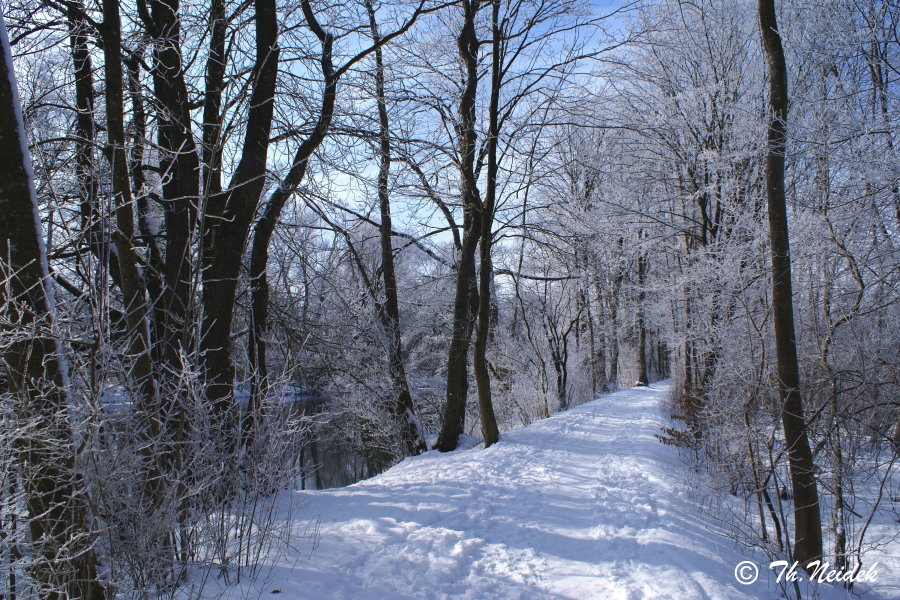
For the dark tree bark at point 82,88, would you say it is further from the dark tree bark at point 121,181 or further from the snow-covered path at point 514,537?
the snow-covered path at point 514,537

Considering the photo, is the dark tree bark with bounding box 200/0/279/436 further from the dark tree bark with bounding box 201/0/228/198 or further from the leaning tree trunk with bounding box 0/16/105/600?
the leaning tree trunk with bounding box 0/16/105/600

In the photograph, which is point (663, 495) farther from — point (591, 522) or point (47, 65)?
point (47, 65)

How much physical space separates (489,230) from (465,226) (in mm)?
511

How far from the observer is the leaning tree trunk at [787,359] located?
431cm

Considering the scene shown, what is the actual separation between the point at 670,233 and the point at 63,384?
39.6 ft

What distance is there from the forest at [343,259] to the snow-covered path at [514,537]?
521 millimetres

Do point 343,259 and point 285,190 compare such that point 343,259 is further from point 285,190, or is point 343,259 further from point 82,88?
point 82,88

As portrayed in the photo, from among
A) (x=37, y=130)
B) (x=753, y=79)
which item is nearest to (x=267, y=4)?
(x=37, y=130)

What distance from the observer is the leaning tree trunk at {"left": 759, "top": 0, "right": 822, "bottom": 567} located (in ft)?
14.1

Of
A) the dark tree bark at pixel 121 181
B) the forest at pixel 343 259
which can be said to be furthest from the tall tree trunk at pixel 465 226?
the dark tree bark at pixel 121 181

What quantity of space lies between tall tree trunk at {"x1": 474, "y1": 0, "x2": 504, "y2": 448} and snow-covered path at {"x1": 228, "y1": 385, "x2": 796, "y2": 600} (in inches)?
60.8

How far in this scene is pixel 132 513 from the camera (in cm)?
263

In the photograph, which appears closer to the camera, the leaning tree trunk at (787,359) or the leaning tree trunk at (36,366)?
the leaning tree trunk at (36,366)

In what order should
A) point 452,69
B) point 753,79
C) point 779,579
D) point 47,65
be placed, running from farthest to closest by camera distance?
point 753,79, point 452,69, point 47,65, point 779,579
